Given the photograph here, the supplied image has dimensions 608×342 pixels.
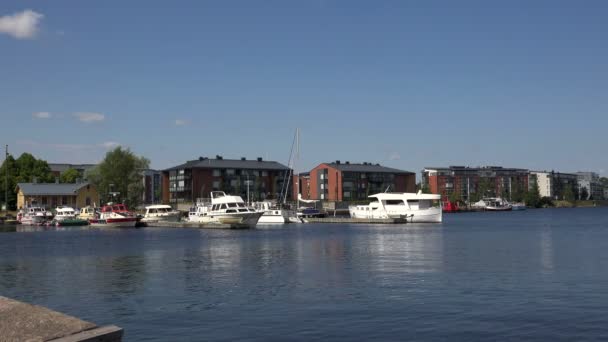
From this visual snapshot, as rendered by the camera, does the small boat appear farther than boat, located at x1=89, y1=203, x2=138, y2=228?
Yes

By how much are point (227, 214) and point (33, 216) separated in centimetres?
5610

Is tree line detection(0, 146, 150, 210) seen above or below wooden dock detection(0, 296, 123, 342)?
above

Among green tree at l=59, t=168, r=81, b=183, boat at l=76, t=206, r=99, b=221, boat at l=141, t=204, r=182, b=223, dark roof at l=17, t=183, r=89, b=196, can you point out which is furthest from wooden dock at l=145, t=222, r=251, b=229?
green tree at l=59, t=168, r=81, b=183

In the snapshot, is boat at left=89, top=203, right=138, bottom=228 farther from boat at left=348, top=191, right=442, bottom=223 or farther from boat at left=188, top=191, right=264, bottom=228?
boat at left=348, top=191, right=442, bottom=223

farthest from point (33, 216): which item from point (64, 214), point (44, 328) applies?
point (44, 328)

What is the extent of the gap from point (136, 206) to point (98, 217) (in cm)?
5122

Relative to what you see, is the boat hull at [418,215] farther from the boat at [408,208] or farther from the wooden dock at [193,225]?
the wooden dock at [193,225]

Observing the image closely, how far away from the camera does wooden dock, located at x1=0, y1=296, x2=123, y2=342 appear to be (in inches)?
434

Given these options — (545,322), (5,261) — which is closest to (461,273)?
(545,322)

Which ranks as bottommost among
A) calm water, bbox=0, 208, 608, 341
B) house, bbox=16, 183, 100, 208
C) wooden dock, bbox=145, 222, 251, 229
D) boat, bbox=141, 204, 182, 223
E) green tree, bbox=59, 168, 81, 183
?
calm water, bbox=0, 208, 608, 341

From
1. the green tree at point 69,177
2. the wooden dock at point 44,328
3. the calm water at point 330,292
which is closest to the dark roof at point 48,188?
the green tree at point 69,177

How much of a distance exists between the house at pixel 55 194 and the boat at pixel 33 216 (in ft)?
51.0

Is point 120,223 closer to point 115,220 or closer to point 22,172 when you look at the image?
point 115,220

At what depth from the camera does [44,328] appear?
11.2 metres
